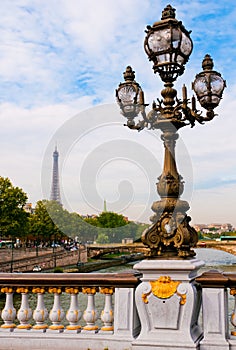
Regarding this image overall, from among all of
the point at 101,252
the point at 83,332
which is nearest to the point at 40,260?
the point at 101,252

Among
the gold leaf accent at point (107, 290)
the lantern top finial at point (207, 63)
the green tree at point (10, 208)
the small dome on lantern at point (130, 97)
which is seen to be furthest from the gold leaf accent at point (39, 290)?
the green tree at point (10, 208)

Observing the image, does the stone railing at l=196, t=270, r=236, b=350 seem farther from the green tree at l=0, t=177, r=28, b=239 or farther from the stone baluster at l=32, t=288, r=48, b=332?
the green tree at l=0, t=177, r=28, b=239

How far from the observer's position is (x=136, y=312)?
6.12 metres

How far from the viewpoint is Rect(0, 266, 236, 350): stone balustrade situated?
5730 mm

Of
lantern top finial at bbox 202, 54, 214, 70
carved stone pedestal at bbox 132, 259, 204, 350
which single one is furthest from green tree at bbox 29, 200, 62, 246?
carved stone pedestal at bbox 132, 259, 204, 350

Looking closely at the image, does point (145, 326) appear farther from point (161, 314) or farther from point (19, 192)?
point (19, 192)

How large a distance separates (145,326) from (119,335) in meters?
0.38

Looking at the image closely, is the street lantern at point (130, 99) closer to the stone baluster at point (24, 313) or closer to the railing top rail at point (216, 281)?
the railing top rail at point (216, 281)

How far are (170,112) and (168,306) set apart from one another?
2.67 metres

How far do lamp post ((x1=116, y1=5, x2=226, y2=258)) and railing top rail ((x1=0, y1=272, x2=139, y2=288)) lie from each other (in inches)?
19.7

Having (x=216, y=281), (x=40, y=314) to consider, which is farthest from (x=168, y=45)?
(x=40, y=314)

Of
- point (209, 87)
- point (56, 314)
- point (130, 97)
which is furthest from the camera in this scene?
point (130, 97)

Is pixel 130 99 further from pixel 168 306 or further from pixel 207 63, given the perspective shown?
pixel 168 306

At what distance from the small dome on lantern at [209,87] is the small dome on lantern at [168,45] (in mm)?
319
